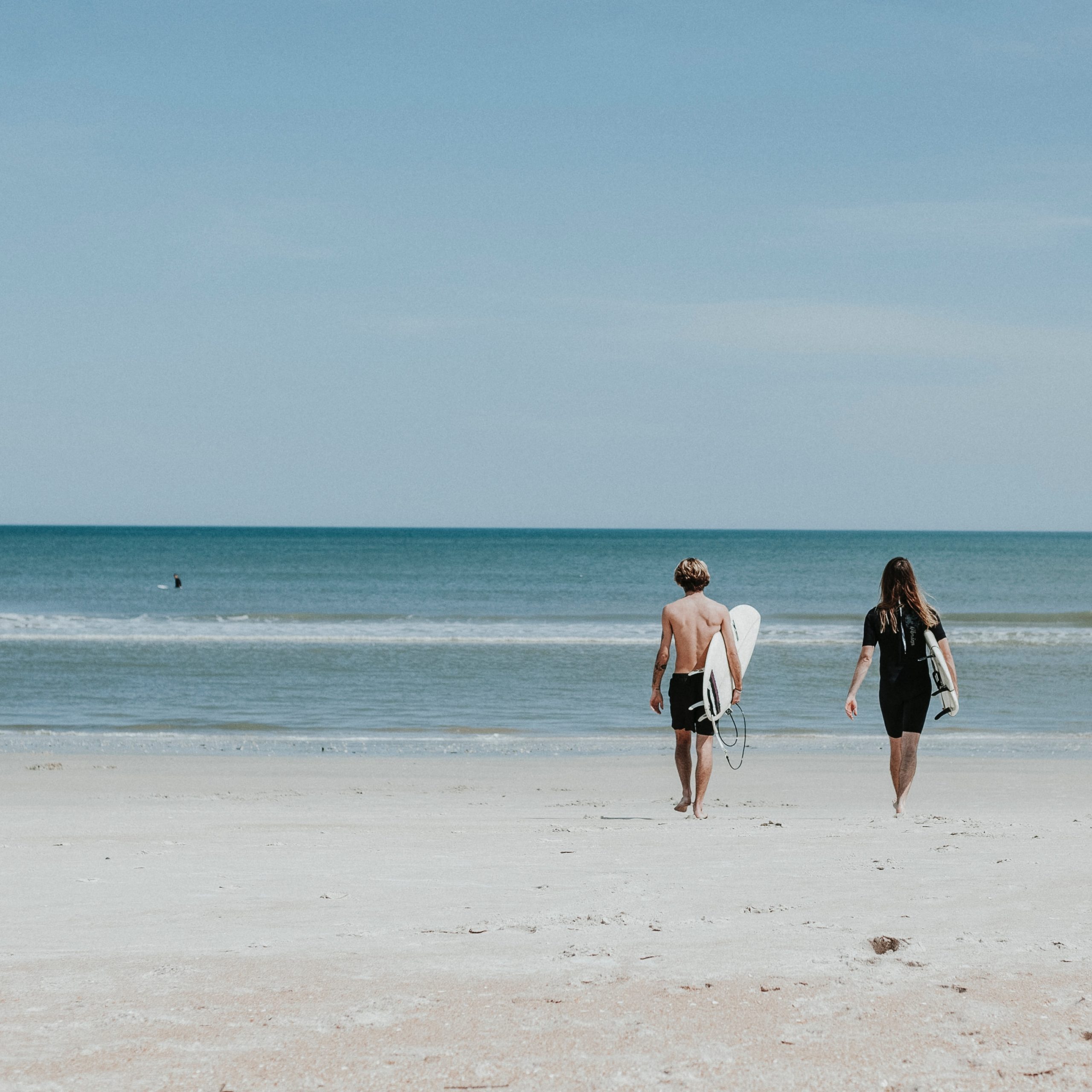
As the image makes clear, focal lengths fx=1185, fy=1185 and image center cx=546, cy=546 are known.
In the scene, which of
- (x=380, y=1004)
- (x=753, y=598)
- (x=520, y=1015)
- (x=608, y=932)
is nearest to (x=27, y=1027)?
(x=380, y=1004)

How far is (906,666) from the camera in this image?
7285 mm

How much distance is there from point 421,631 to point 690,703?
22.6 m

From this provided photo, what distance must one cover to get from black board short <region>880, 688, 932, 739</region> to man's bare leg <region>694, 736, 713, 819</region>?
1107 mm

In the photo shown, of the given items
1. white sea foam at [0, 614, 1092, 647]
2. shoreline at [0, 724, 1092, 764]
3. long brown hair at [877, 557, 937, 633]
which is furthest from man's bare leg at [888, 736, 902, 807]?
white sea foam at [0, 614, 1092, 647]

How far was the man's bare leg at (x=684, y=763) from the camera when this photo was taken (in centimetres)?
745

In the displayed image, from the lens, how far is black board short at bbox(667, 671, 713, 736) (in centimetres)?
724

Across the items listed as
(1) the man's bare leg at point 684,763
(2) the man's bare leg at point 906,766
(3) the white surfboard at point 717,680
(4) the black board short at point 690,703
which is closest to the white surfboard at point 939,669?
(2) the man's bare leg at point 906,766

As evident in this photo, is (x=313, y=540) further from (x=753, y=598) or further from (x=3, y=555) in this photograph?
(x=753, y=598)

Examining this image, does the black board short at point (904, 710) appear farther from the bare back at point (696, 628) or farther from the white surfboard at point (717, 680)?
the bare back at point (696, 628)

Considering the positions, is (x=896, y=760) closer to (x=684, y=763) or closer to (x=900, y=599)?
(x=900, y=599)

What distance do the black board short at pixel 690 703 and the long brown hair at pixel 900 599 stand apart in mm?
1186

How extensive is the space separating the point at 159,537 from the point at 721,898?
136 meters

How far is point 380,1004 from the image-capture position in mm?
3771

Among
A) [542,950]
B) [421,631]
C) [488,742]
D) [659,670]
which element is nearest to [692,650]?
[659,670]
